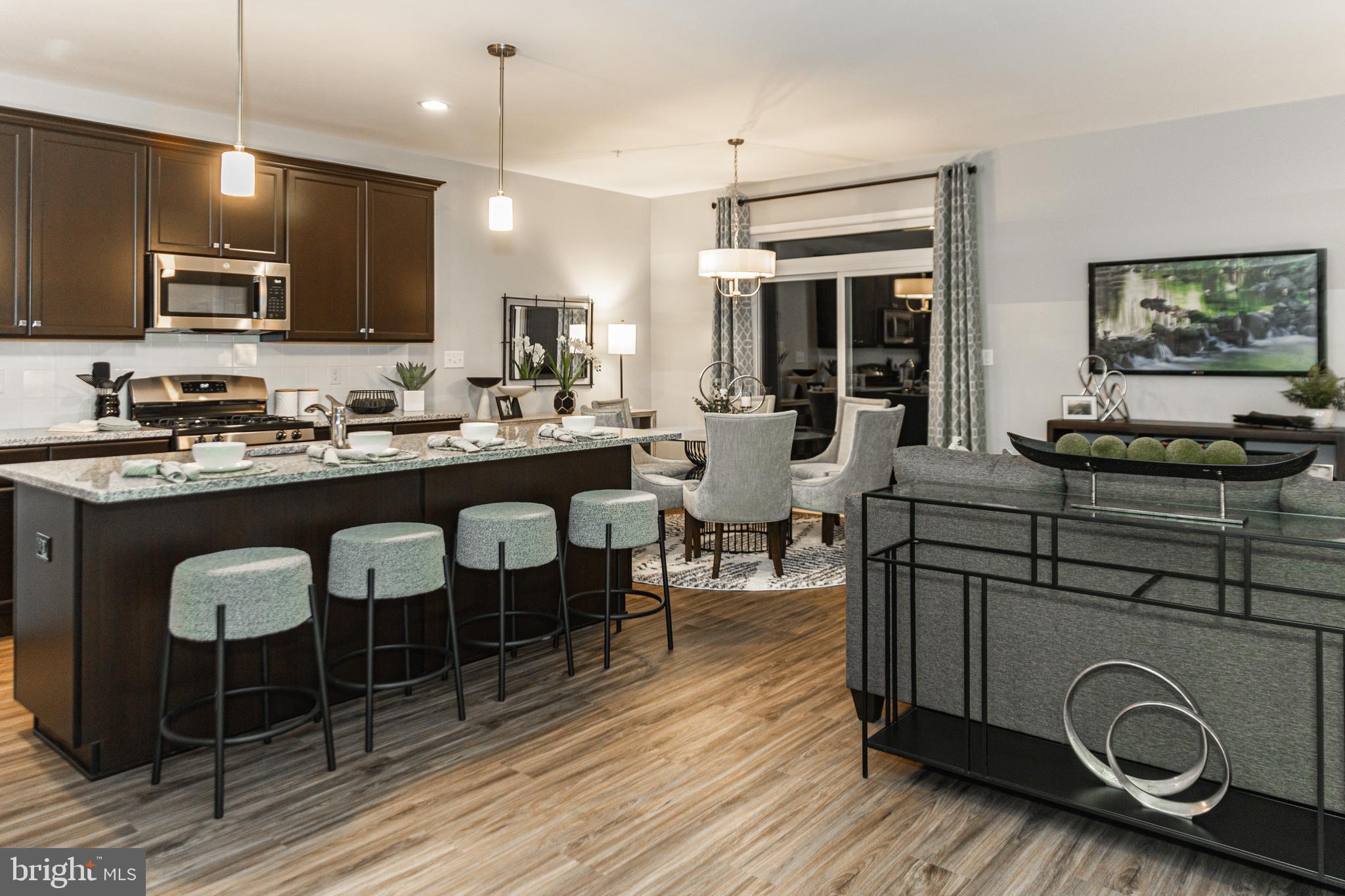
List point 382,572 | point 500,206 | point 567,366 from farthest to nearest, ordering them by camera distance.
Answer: point 567,366 < point 500,206 < point 382,572

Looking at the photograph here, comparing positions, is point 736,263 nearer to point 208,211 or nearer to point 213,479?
point 208,211

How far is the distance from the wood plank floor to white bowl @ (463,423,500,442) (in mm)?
973

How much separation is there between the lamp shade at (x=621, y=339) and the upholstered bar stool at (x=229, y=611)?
15.8ft

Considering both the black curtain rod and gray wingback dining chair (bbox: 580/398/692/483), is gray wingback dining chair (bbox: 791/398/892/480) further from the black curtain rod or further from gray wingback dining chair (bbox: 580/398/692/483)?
the black curtain rod

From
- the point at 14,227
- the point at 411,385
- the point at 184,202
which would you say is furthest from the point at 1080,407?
the point at 14,227

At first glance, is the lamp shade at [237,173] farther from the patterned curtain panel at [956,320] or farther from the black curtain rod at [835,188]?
the black curtain rod at [835,188]

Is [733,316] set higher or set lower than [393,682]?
higher

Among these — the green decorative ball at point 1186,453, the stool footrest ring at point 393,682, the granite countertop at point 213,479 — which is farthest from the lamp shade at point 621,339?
the green decorative ball at point 1186,453

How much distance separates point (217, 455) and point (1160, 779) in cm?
280

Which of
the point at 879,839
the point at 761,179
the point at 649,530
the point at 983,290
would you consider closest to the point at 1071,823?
the point at 879,839

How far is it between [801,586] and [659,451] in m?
3.64

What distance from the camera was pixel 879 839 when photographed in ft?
7.59

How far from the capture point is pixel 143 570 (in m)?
2.69

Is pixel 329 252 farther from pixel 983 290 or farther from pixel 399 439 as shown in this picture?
pixel 983 290
